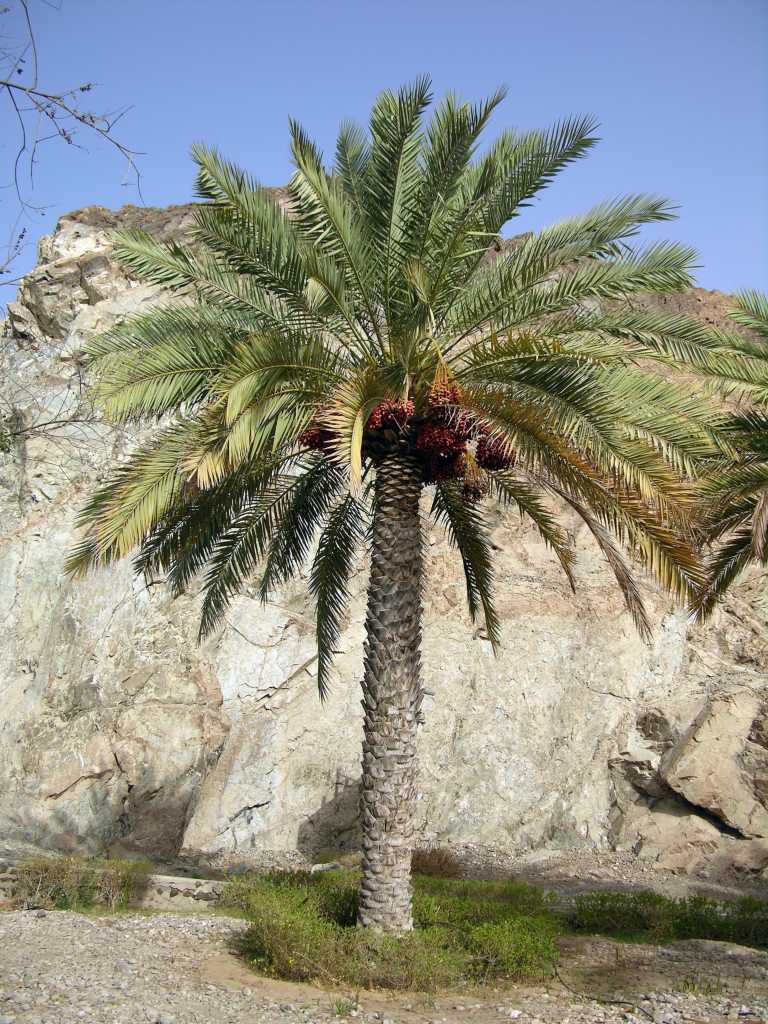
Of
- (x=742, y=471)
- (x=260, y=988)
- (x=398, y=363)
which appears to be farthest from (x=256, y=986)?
(x=742, y=471)

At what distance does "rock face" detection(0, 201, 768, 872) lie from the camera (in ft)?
56.2

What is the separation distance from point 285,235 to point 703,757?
498 inches

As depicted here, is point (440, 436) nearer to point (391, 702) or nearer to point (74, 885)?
point (391, 702)

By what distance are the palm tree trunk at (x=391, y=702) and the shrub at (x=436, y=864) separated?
615 cm

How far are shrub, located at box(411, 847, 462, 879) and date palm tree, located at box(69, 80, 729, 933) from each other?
6486 mm

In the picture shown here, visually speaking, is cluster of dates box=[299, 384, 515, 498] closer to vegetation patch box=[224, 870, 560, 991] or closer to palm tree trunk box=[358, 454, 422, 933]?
palm tree trunk box=[358, 454, 422, 933]

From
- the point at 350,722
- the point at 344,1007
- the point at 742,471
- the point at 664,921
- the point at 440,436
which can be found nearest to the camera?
the point at 344,1007

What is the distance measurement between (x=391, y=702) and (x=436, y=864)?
7313 millimetres

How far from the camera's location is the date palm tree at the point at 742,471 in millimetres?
10766

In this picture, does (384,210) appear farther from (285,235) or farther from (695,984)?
(695,984)

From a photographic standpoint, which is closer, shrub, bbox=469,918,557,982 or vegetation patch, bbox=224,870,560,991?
vegetation patch, bbox=224,870,560,991

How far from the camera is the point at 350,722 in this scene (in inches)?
746

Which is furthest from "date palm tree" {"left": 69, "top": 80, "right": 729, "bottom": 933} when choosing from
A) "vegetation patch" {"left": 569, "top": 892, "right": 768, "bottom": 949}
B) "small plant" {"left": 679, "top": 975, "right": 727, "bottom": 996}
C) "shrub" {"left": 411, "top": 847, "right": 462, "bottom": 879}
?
"shrub" {"left": 411, "top": 847, "right": 462, "bottom": 879}

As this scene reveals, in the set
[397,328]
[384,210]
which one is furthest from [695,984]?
[384,210]
